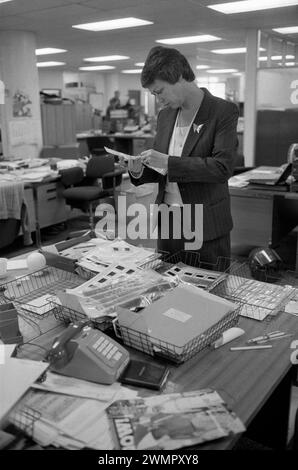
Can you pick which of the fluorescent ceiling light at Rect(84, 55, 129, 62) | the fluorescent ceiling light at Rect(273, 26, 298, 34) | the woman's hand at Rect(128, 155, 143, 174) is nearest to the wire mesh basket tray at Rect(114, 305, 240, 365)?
the woman's hand at Rect(128, 155, 143, 174)

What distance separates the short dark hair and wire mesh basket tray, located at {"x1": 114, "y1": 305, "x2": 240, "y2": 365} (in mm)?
1044

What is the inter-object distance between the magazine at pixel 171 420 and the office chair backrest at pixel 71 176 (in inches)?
172

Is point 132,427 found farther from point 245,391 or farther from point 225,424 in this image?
point 245,391

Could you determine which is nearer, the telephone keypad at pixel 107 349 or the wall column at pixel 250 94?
the telephone keypad at pixel 107 349

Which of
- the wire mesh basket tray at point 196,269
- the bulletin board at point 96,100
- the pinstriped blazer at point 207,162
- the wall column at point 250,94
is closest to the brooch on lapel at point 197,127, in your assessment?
the pinstriped blazer at point 207,162

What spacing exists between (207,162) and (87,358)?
106 cm

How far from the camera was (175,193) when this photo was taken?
7.09 ft

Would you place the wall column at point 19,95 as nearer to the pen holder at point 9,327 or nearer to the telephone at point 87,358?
the pen holder at point 9,327

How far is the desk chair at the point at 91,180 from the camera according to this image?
5277 mm

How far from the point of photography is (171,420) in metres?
1.04

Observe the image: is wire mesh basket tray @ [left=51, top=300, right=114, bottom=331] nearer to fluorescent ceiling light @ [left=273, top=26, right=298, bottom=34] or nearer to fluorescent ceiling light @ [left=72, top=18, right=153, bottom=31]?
fluorescent ceiling light @ [left=72, top=18, right=153, bottom=31]

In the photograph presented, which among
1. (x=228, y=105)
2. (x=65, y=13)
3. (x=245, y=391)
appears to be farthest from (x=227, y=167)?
(x=65, y=13)

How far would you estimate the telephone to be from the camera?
1.21m

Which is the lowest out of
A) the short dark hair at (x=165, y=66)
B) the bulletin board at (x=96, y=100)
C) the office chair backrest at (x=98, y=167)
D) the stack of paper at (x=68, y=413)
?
the stack of paper at (x=68, y=413)
